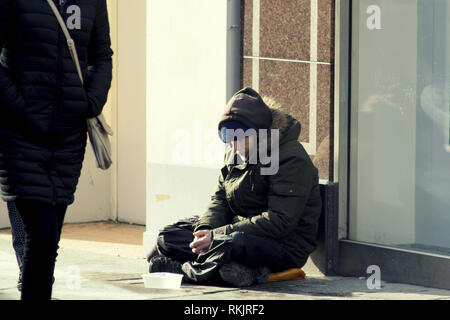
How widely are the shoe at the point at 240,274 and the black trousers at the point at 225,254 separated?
29mm

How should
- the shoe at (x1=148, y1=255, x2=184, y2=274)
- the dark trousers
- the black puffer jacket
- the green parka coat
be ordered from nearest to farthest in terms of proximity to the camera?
the black puffer jacket → the dark trousers → the green parka coat → the shoe at (x1=148, y1=255, x2=184, y2=274)

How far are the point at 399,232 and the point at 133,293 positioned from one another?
5.77 feet

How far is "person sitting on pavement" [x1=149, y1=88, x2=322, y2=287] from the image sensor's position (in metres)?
6.12

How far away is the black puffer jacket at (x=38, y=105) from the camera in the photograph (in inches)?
181

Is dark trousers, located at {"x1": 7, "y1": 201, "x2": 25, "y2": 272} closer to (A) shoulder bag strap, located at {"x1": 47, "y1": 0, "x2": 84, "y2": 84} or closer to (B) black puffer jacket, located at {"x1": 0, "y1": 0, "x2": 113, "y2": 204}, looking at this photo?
(B) black puffer jacket, located at {"x1": 0, "y1": 0, "x2": 113, "y2": 204}

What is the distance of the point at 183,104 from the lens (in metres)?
7.55

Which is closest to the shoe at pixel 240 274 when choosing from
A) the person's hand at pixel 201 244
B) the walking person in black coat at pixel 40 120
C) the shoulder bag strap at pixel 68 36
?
the person's hand at pixel 201 244

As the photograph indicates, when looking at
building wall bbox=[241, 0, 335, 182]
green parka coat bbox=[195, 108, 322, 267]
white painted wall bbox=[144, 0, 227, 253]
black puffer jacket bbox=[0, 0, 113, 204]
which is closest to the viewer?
black puffer jacket bbox=[0, 0, 113, 204]

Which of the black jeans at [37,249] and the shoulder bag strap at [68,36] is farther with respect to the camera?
the shoulder bag strap at [68,36]

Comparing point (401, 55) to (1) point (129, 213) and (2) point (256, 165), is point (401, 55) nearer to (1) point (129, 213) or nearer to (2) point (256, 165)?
(2) point (256, 165)

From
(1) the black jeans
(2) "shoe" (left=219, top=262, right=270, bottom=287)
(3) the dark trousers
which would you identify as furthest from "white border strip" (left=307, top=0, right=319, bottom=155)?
(1) the black jeans

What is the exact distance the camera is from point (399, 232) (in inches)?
258

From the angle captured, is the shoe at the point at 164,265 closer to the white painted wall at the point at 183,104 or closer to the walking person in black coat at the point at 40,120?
the white painted wall at the point at 183,104

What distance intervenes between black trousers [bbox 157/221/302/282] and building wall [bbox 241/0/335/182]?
725 millimetres
